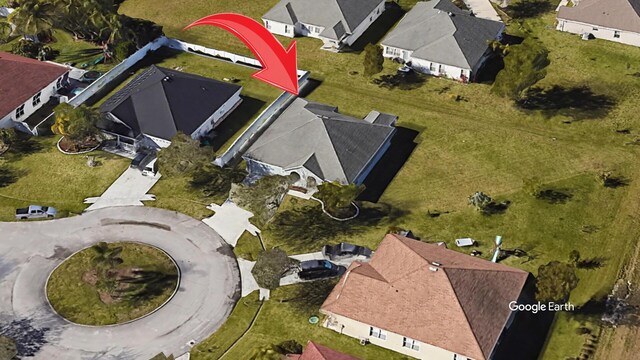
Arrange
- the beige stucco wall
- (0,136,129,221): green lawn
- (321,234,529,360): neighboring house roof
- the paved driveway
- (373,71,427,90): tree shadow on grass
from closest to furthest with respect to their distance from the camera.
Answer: (321,234,529,360): neighboring house roof
the beige stucco wall
the paved driveway
(0,136,129,221): green lawn
(373,71,427,90): tree shadow on grass

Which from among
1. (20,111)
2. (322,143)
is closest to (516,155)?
(322,143)

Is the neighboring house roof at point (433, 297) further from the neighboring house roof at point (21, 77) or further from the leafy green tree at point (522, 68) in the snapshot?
the neighboring house roof at point (21, 77)

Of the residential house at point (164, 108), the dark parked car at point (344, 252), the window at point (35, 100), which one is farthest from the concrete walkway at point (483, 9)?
the window at point (35, 100)

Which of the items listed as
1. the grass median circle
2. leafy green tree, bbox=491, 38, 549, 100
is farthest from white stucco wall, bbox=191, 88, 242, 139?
leafy green tree, bbox=491, 38, 549, 100

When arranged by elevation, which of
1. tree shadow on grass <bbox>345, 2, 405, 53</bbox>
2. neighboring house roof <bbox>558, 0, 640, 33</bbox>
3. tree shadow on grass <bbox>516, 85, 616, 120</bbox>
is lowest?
tree shadow on grass <bbox>516, 85, 616, 120</bbox>

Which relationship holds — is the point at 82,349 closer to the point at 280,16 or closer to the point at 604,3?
the point at 280,16

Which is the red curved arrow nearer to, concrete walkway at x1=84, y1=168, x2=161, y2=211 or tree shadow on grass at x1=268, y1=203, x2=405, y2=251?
tree shadow on grass at x1=268, y1=203, x2=405, y2=251

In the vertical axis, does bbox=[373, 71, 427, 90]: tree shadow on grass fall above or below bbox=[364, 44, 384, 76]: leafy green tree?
below
